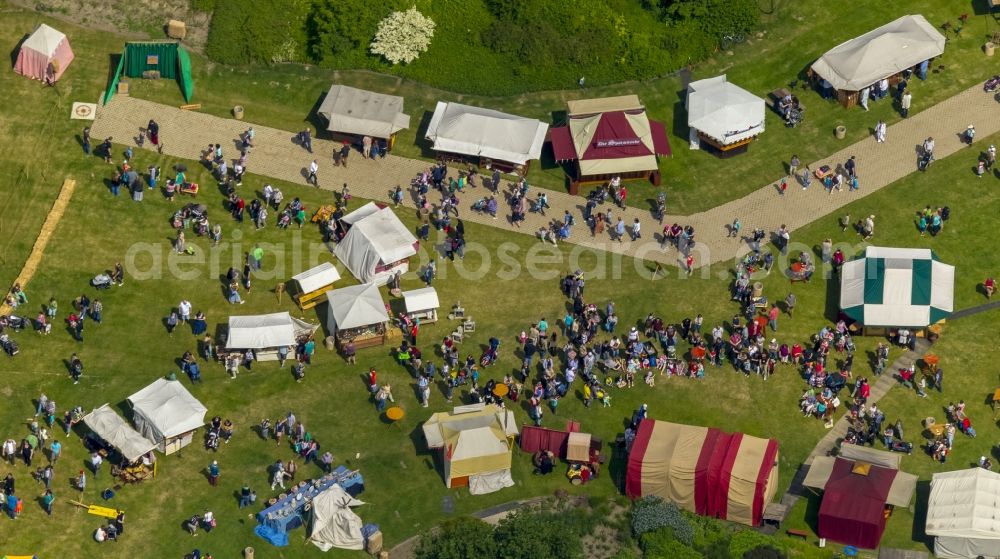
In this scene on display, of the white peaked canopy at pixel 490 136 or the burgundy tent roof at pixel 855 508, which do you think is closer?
the burgundy tent roof at pixel 855 508

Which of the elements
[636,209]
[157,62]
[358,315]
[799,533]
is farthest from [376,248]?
[799,533]

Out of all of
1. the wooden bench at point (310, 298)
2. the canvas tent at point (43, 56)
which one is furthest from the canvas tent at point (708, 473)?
the canvas tent at point (43, 56)

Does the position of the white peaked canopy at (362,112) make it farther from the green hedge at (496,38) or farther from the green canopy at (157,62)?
the green canopy at (157,62)

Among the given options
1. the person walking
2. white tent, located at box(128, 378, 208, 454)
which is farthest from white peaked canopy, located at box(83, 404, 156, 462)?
the person walking

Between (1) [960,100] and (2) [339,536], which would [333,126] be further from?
(1) [960,100]

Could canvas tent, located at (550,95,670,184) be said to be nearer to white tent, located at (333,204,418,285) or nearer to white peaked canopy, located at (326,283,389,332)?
white tent, located at (333,204,418,285)

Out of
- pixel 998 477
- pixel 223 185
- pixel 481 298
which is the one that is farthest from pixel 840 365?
pixel 223 185

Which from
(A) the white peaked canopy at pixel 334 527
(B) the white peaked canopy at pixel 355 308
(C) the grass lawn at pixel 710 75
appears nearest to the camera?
(A) the white peaked canopy at pixel 334 527
